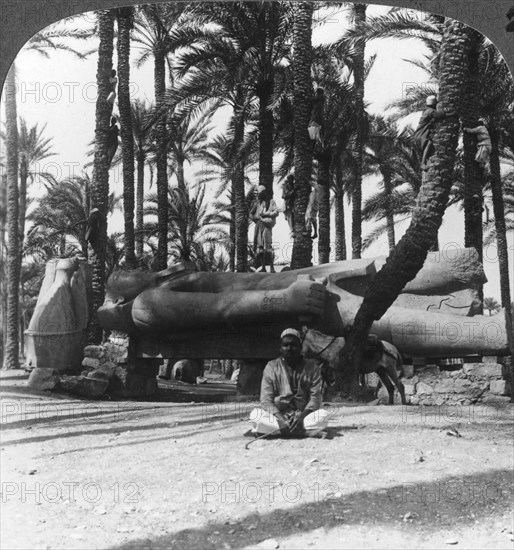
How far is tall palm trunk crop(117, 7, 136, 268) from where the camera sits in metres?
9.00

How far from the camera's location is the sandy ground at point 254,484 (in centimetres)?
504

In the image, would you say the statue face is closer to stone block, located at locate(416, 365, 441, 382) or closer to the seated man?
the seated man

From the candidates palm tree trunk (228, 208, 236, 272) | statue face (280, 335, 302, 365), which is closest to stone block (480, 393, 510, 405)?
statue face (280, 335, 302, 365)

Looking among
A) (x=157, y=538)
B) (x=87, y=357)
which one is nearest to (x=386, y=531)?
(x=157, y=538)

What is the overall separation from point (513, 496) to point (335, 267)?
3769mm

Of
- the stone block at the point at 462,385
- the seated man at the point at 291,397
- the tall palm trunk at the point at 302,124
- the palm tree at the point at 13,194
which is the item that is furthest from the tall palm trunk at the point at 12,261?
the stone block at the point at 462,385

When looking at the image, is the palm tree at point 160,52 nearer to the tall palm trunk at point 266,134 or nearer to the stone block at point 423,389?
the tall palm trunk at point 266,134

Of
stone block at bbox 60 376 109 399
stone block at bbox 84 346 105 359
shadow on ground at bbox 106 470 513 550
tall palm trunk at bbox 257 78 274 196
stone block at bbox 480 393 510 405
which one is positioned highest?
tall palm trunk at bbox 257 78 274 196

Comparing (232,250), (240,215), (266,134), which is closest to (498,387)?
(266,134)

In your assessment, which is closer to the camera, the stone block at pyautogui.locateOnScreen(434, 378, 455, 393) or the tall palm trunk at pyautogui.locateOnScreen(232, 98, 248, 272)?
the stone block at pyautogui.locateOnScreen(434, 378, 455, 393)

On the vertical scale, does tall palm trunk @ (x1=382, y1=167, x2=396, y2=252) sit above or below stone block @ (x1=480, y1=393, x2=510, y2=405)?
above

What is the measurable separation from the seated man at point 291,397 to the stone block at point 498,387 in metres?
2.93

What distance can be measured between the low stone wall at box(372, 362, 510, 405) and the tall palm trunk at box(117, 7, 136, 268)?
379 centimetres

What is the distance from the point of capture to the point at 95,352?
359 inches
